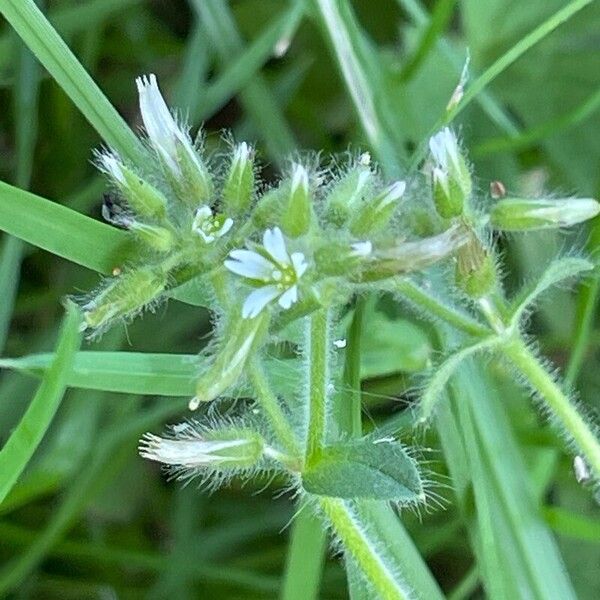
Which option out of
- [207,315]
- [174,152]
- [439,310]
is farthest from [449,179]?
[207,315]

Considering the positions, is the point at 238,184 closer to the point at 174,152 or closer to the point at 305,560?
the point at 174,152

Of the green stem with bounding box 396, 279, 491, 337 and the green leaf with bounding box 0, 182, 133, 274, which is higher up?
the green leaf with bounding box 0, 182, 133, 274

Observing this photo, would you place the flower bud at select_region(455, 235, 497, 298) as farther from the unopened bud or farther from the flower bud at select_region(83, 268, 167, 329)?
the flower bud at select_region(83, 268, 167, 329)

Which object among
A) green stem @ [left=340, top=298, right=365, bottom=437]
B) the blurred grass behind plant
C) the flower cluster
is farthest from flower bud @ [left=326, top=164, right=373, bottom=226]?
the blurred grass behind plant

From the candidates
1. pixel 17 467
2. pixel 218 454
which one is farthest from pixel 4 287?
pixel 218 454

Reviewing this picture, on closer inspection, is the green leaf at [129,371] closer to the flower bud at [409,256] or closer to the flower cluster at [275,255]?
the flower cluster at [275,255]
